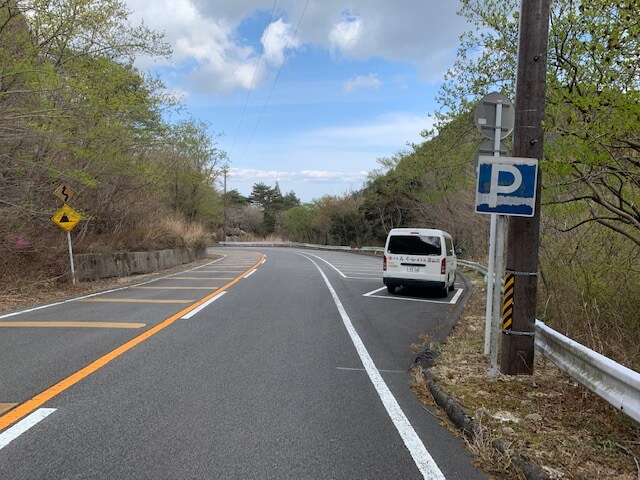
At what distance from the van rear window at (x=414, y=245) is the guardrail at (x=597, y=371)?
698 centimetres

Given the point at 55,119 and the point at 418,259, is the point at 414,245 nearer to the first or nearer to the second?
the point at 418,259

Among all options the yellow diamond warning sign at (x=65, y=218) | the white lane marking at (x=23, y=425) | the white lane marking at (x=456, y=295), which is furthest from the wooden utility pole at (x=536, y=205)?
the yellow diamond warning sign at (x=65, y=218)

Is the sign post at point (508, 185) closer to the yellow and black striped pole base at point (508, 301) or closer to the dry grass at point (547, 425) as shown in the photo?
the yellow and black striped pole base at point (508, 301)

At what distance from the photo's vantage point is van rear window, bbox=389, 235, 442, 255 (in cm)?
1230

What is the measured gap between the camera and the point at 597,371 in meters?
3.83

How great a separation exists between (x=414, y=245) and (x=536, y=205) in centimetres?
747

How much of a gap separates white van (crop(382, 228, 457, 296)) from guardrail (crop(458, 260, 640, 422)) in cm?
681

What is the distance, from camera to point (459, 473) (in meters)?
3.27

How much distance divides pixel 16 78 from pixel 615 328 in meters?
13.7

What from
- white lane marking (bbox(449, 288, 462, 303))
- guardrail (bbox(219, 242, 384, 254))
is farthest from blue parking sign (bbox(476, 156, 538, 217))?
guardrail (bbox(219, 242, 384, 254))

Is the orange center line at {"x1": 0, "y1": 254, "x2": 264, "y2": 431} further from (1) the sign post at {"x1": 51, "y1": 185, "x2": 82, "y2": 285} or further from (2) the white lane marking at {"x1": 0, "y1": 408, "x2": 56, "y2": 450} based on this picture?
(1) the sign post at {"x1": 51, "y1": 185, "x2": 82, "y2": 285}

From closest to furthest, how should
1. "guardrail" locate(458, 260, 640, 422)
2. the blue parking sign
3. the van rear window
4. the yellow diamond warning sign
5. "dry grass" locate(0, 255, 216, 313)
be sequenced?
1. "guardrail" locate(458, 260, 640, 422)
2. the blue parking sign
3. "dry grass" locate(0, 255, 216, 313)
4. the van rear window
5. the yellow diamond warning sign

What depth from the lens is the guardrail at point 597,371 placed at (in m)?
3.22

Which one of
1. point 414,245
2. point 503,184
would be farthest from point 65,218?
point 503,184
